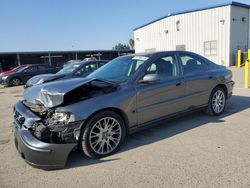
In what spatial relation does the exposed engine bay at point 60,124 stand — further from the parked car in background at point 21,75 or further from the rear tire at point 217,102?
the parked car in background at point 21,75

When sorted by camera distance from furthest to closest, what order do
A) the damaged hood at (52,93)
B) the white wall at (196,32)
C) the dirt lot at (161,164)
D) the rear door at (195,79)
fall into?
the white wall at (196,32), the rear door at (195,79), the damaged hood at (52,93), the dirt lot at (161,164)

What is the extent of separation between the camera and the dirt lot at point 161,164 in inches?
119

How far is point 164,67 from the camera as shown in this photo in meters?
4.73

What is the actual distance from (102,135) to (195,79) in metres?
2.42

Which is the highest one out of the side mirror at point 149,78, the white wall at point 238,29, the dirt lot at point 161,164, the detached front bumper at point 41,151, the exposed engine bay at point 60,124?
the white wall at point 238,29

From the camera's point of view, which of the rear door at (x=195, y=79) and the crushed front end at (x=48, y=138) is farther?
the rear door at (x=195, y=79)

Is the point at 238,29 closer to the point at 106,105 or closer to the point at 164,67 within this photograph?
the point at 164,67

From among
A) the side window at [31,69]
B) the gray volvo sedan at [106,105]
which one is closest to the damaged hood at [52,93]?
the gray volvo sedan at [106,105]

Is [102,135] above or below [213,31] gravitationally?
below

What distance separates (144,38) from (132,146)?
32.0m

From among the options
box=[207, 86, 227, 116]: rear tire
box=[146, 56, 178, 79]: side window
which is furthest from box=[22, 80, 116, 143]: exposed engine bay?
box=[207, 86, 227, 116]: rear tire

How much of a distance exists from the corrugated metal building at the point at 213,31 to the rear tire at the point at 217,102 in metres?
19.7

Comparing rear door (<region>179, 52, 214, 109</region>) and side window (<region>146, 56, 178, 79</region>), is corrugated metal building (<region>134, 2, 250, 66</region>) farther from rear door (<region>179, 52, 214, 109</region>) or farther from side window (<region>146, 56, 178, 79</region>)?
side window (<region>146, 56, 178, 79</region>)

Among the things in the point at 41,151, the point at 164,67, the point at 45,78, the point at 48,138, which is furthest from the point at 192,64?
the point at 45,78
